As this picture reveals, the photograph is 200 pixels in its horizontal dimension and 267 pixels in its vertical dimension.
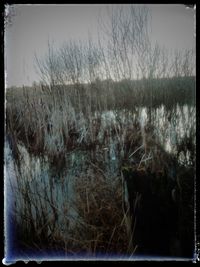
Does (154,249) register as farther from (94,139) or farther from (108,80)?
(108,80)

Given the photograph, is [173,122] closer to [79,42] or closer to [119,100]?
[119,100]

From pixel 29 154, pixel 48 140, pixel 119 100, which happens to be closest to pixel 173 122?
pixel 119 100

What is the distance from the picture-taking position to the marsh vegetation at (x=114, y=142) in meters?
2.71

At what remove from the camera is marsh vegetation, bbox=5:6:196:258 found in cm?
271

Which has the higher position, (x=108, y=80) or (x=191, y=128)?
(x=108, y=80)

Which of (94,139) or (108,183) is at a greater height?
(94,139)

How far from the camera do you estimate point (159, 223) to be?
8.99ft

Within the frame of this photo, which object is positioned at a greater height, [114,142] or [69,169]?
[114,142]

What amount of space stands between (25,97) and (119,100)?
0.71 metres

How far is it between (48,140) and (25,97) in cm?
37

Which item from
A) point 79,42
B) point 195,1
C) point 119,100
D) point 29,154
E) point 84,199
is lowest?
point 84,199

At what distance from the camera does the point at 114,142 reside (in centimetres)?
272

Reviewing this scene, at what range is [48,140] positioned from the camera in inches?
108
